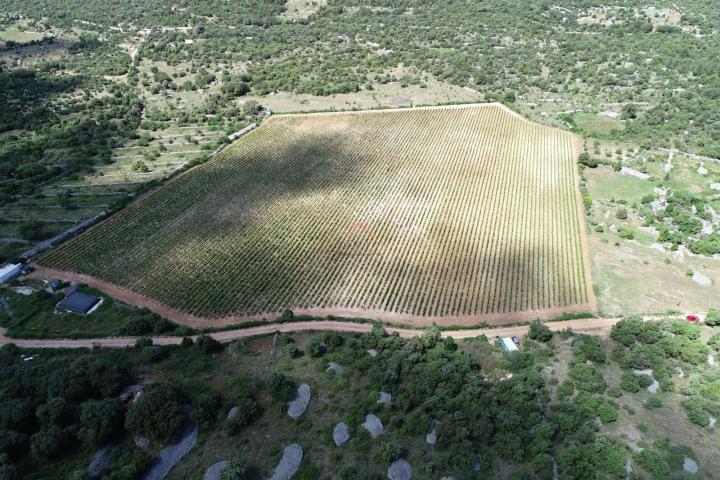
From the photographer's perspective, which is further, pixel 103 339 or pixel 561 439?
pixel 103 339

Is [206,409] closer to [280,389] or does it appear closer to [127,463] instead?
[280,389]

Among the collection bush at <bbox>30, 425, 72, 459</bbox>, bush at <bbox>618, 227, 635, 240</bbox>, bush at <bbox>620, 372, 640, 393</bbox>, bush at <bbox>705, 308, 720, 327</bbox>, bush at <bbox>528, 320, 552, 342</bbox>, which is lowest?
bush at <bbox>618, 227, 635, 240</bbox>

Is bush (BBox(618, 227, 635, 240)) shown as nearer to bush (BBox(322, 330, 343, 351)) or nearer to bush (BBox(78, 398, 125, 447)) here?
bush (BBox(322, 330, 343, 351))

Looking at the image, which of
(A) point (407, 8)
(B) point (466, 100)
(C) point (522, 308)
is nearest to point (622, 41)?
(B) point (466, 100)

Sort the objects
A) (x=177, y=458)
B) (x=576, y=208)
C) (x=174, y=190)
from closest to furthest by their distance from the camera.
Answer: (x=177, y=458) < (x=576, y=208) < (x=174, y=190)

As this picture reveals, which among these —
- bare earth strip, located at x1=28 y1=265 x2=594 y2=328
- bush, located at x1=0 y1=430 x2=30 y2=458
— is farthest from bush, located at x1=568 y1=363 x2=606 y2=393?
bush, located at x1=0 y1=430 x2=30 y2=458

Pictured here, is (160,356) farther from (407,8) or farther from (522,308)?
(407,8)

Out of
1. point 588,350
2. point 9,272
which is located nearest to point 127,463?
point 9,272
